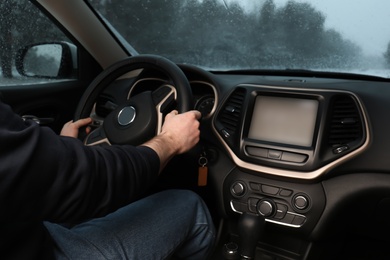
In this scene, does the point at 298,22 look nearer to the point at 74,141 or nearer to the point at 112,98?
the point at 112,98

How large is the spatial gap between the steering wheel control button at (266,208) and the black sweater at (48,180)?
690 mm

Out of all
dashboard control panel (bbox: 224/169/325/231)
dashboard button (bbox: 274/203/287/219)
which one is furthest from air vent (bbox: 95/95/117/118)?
dashboard button (bbox: 274/203/287/219)

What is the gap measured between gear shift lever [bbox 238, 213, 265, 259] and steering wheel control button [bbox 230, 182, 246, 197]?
16 cm

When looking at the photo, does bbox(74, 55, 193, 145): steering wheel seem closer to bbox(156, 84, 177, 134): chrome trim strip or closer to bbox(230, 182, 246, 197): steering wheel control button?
bbox(156, 84, 177, 134): chrome trim strip

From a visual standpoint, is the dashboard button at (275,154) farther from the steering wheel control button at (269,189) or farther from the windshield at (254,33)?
the windshield at (254,33)

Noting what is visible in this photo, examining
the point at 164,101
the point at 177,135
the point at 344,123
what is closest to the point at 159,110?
the point at 164,101

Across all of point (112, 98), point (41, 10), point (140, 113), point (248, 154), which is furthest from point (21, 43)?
point (248, 154)

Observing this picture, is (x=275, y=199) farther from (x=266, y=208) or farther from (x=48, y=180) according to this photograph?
(x=48, y=180)

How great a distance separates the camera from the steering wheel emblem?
151 cm

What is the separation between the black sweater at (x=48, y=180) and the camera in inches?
29.6

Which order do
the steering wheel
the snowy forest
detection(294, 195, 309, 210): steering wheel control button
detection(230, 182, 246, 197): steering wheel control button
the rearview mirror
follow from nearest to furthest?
the steering wheel, detection(294, 195, 309, 210): steering wheel control button, detection(230, 182, 246, 197): steering wheel control button, the snowy forest, the rearview mirror

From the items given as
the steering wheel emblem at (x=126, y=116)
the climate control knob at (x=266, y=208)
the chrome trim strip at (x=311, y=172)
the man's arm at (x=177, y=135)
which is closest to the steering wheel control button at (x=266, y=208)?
the climate control knob at (x=266, y=208)

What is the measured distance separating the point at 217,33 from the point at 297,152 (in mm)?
935

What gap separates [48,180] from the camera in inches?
31.3
